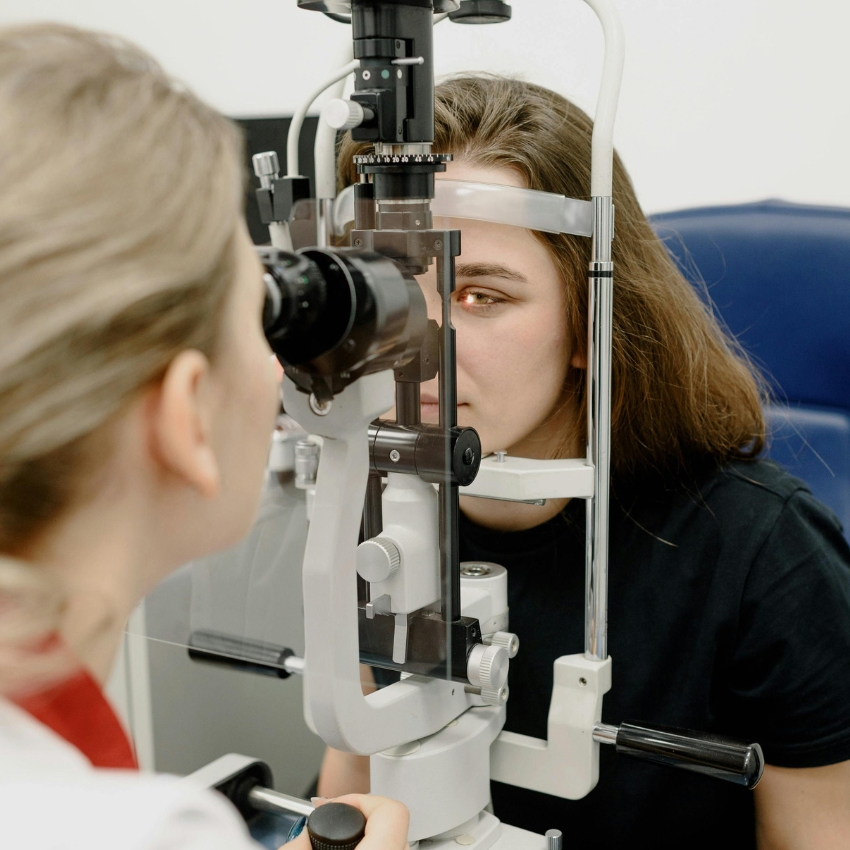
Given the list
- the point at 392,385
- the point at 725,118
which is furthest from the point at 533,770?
the point at 725,118

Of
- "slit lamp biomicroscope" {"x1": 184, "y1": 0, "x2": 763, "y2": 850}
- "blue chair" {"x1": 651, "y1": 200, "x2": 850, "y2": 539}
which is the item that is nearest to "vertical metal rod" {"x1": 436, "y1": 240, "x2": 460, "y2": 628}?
"slit lamp biomicroscope" {"x1": 184, "y1": 0, "x2": 763, "y2": 850}

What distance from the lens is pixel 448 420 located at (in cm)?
66

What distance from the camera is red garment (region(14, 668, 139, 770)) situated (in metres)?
0.45

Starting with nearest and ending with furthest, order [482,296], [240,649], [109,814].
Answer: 1. [109,814]
2. [240,649]
3. [482,296]

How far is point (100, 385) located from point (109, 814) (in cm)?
17

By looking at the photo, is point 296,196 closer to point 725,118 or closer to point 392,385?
point 392,385

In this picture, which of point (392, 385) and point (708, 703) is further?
point (708, 703)

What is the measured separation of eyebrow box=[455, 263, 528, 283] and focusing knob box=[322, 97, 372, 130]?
25cm

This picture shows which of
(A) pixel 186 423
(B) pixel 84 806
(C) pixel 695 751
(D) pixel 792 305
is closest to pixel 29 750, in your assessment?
(B) pixel 84 806

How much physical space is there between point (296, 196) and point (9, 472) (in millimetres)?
554

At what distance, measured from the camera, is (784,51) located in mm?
1630

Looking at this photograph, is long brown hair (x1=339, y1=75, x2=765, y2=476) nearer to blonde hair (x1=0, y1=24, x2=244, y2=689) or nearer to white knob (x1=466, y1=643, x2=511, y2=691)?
white knob (x1=466, y1=643, x2=511, y2=691)

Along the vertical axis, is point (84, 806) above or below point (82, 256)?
below

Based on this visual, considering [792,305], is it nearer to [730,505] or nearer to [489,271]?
[730,505]
